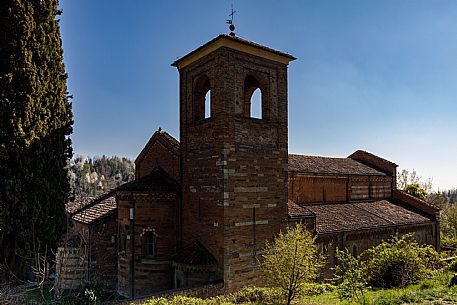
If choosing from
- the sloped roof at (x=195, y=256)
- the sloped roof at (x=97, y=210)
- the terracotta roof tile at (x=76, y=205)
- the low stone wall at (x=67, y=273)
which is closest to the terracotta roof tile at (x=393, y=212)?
the sloped roof at (x=195, y=256)

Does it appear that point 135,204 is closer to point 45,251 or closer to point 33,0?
point 45,251

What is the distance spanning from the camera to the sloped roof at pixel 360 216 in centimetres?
1959

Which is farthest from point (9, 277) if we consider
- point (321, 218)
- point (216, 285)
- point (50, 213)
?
point (321, 218)

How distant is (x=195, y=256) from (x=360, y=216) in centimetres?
1260

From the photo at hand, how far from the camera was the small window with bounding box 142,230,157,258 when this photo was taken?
15.7m

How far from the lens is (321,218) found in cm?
2000

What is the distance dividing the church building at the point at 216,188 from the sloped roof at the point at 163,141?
6 centimetres

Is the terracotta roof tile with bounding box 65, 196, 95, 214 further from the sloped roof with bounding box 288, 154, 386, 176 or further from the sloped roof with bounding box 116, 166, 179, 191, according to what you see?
the sloped roof with bounding box 288, 154, 386, 176

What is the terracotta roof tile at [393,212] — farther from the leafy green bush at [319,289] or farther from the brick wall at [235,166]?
the brick wall at [235,166]

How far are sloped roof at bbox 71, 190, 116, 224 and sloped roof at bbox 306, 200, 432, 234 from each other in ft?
40.1

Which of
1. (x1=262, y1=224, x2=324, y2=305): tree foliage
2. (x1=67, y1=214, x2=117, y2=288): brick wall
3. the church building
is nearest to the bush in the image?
the church building

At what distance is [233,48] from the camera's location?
14.9 m

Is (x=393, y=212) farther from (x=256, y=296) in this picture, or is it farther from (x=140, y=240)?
(x=140, y=240)

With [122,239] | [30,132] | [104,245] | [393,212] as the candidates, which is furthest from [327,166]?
[30,132]
